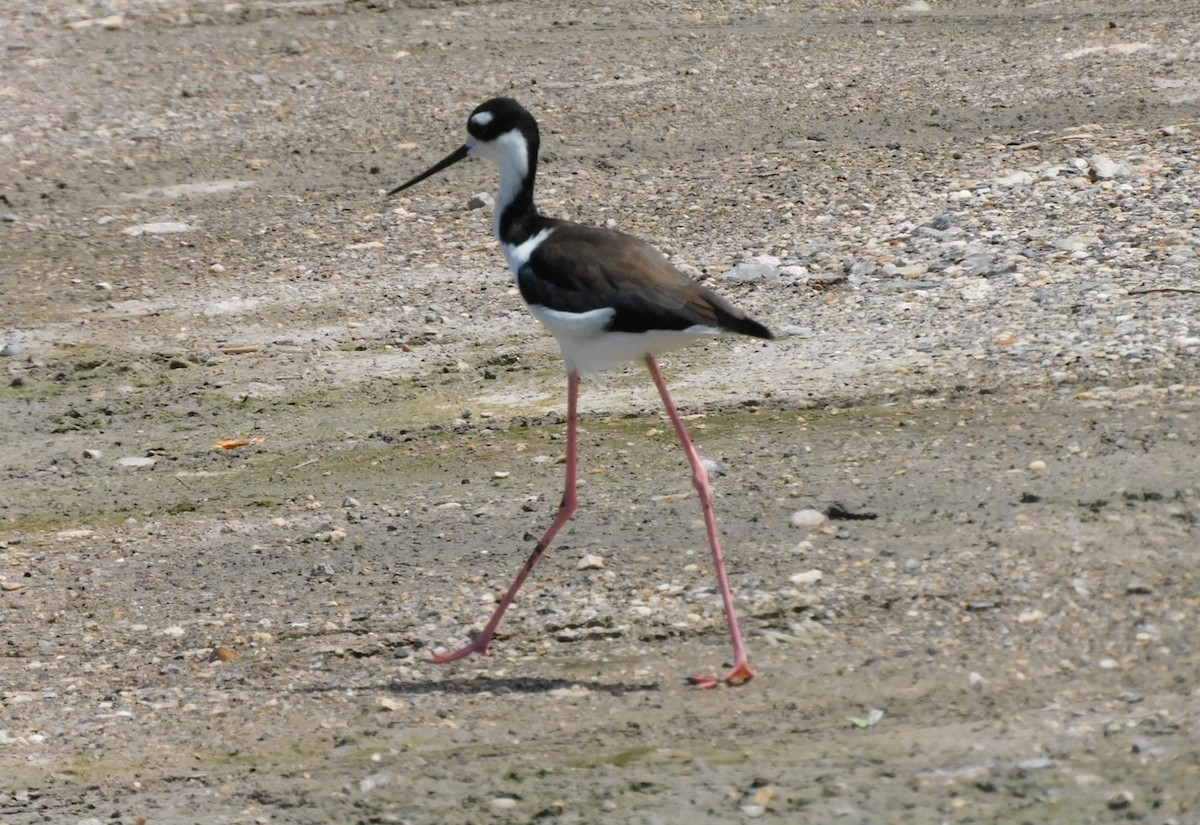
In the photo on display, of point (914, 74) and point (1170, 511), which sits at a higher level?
point (914, 74)

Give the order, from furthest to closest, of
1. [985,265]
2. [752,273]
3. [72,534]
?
[752,273]
[985,265]
[72,534]

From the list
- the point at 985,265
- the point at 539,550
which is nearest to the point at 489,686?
the point at 539,550

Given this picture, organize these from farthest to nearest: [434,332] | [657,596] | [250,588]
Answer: [434,332] < [250,588] < [657,596]

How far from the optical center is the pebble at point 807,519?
571cm

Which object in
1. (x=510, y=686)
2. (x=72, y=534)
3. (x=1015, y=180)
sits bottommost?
(x=72, y=534)

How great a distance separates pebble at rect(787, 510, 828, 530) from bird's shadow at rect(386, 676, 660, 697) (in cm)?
103

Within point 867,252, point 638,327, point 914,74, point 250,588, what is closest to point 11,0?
point 914,74

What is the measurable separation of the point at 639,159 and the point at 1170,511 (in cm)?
508

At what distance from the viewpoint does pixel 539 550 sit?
5.41 metres

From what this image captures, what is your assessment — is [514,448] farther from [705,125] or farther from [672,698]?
[705,125]

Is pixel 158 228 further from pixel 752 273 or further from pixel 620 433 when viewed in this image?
pixel 620 433

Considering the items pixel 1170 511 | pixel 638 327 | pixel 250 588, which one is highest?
pixel 638 327

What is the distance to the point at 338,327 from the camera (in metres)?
8.13

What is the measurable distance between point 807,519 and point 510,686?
126 cm
